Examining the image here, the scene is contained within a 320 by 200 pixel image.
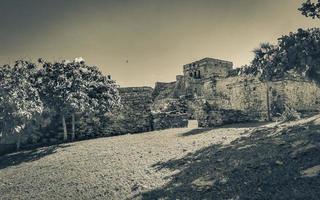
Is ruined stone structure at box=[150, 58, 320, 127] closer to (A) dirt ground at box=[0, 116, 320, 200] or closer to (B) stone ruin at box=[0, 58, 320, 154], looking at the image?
(B) stone ruin at box=[0, 58, 320, 154]

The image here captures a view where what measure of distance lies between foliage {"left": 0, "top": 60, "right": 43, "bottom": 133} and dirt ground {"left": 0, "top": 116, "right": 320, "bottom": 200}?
2.83 metres

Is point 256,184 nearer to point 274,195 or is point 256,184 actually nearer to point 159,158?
point 274,195

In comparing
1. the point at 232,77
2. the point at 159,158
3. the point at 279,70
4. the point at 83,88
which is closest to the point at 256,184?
the point at 159,158

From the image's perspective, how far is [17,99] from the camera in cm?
2381

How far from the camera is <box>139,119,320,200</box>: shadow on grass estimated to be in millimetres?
11133

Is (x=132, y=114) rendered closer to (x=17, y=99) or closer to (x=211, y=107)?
(x=211, y=107)

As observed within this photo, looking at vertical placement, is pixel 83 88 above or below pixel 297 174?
above

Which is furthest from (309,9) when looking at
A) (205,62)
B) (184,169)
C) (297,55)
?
(205,62)

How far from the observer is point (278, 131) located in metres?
18.1

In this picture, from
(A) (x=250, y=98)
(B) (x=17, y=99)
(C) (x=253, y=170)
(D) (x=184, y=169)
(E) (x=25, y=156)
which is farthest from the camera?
(A) (x=250, y=98)

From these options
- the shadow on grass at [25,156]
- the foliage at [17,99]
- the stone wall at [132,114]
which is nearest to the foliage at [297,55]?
the stone wall at [132,114]

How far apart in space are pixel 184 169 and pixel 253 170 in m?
3.09

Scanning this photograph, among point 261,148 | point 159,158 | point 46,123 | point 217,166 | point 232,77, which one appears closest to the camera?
point 217,166

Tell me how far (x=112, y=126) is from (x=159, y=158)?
12.1m
